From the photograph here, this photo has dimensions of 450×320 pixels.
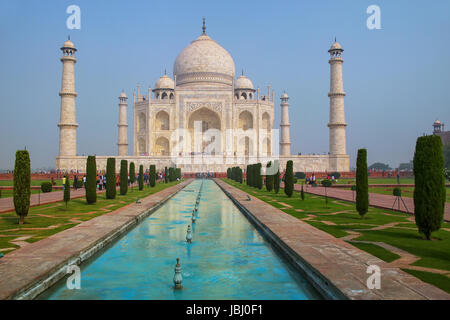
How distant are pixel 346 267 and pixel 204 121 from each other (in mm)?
37592

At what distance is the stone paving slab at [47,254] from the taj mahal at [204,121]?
27.1 meters

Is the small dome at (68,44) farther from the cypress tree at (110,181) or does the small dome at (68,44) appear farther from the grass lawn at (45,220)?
the grass lawn at (45,220)

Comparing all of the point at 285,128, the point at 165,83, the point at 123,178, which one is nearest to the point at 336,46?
the point at 285,128

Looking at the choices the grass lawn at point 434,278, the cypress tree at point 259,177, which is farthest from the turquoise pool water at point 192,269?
the cypress tree at point 259,177

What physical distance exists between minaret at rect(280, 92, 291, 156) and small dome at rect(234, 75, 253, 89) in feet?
12.7

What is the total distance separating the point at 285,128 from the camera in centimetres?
4144

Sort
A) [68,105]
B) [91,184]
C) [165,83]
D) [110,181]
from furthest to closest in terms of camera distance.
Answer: [165,83] < [68,105] < [110,181] < [91,184]

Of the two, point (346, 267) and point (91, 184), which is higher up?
point (91, 184)

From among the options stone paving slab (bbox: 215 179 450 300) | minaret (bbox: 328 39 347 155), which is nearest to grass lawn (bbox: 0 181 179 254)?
stone paving slab (bbox: 215 179 450 300)

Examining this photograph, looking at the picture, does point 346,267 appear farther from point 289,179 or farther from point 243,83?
point 243,83

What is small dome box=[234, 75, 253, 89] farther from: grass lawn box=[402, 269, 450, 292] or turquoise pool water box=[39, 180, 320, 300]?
grass lawn box=[402, 269, 450, 292]

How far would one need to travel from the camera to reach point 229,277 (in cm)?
465

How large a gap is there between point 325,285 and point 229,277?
3.87 ft
